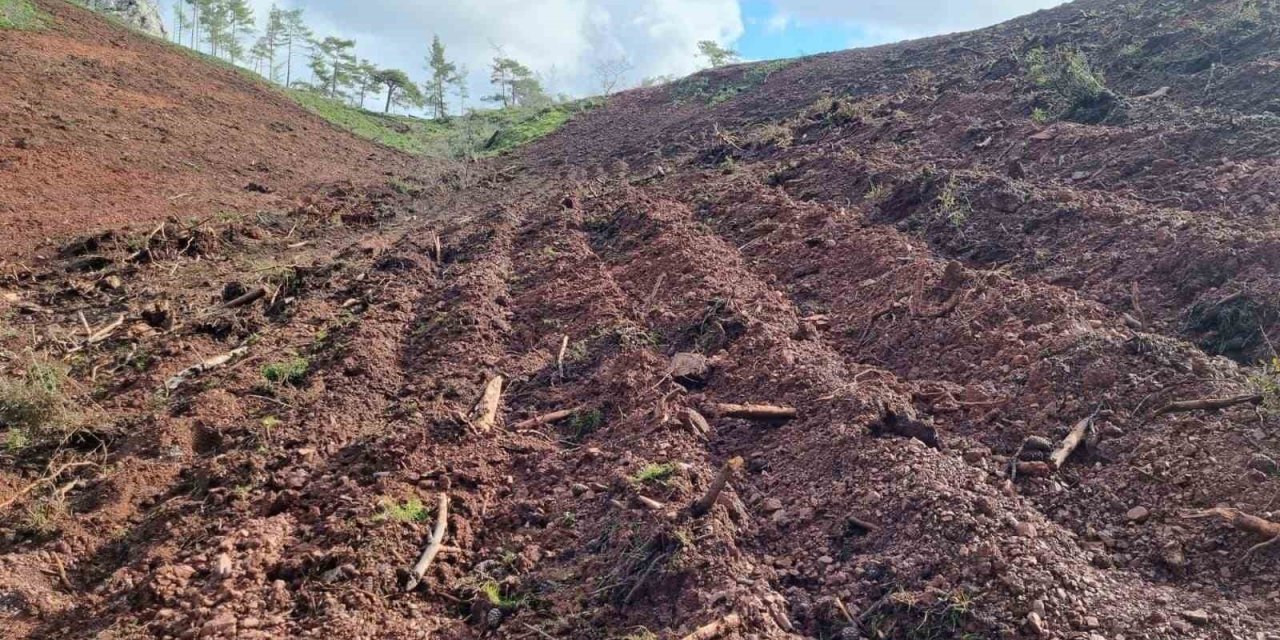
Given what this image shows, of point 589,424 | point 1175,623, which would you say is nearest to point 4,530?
point 589,424

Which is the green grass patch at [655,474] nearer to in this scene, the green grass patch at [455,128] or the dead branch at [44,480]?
the dead branch at [44,480]

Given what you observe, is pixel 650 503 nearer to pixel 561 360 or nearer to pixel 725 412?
pixel 725 412

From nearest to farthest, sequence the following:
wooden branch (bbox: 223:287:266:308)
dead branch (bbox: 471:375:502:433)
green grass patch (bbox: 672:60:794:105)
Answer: dead branch (bbox: 471:375:502:433) → wooden branch (bbox: 223:287:266:308) → green grass patch (bbox: 672:60:794:105)

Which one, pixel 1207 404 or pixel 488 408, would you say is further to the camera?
pixel 488 408

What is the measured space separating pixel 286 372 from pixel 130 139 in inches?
374

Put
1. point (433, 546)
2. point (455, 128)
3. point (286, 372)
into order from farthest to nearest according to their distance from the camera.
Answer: point (455, 128), point (286, 372), point (433, 546)

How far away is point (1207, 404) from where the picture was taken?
3.87 metres

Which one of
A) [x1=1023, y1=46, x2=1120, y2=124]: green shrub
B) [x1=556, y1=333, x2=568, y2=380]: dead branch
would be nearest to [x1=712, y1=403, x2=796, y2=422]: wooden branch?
[x1=556, y1=333, x2=568, y2=380]: dead branch

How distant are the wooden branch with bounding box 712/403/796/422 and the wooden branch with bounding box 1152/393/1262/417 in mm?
1902

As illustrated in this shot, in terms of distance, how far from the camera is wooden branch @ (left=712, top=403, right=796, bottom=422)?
4.52 meters

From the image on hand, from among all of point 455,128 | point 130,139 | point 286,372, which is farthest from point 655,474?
point 455,128

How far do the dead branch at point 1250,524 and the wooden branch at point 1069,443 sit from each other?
2.18ft

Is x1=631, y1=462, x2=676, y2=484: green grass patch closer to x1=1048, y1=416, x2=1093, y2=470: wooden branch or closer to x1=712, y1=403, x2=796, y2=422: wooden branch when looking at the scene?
x1=712, y1=403, x2=796, y2=422: wooden branch

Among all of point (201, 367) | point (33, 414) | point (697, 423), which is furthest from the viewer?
point (201, 367)
